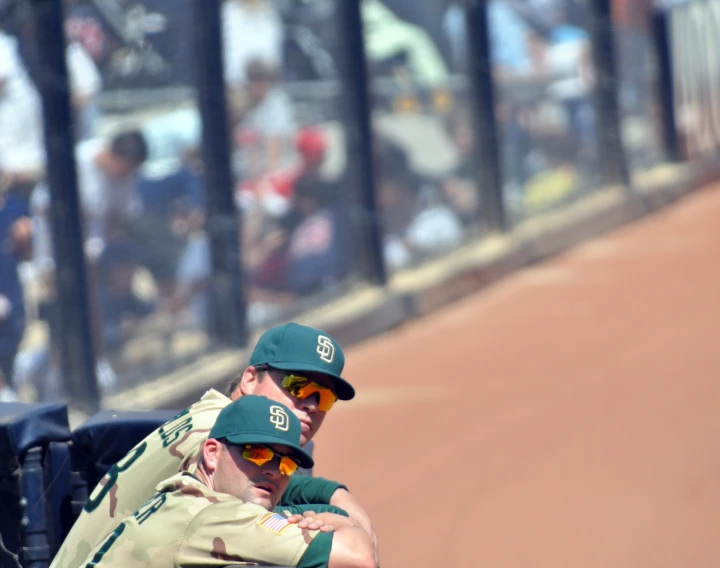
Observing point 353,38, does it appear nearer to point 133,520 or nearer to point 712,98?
point 712,98

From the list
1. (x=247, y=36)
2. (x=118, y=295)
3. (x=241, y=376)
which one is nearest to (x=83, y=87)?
(x=118, y=295)

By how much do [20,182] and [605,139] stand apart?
625 cm

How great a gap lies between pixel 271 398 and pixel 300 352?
0.16 m

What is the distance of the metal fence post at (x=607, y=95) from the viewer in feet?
34.8

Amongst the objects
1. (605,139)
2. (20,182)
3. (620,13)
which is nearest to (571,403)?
(20,182)

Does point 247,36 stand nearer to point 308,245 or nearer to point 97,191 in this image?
point 308,245

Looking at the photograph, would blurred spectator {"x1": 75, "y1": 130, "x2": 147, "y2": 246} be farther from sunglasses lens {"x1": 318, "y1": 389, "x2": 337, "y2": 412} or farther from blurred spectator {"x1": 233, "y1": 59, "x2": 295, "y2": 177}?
sunglasses lens {"x1": 318, "y1": 389, "x2": 337, "y2": 412}

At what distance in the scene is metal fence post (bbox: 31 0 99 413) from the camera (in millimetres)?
6312

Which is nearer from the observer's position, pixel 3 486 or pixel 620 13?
pixel 3 486

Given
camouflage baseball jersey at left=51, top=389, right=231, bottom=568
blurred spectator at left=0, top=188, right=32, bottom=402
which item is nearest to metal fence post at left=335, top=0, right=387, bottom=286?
blurred spectator at left=0, top=188, right=32, bottom=402

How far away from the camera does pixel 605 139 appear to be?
1068 centimetres

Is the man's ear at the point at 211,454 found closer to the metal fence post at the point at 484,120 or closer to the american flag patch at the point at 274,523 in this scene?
the american flag patch at the point at 274,523

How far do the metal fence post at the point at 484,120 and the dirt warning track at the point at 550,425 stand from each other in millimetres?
783

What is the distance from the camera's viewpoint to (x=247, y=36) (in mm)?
7539
